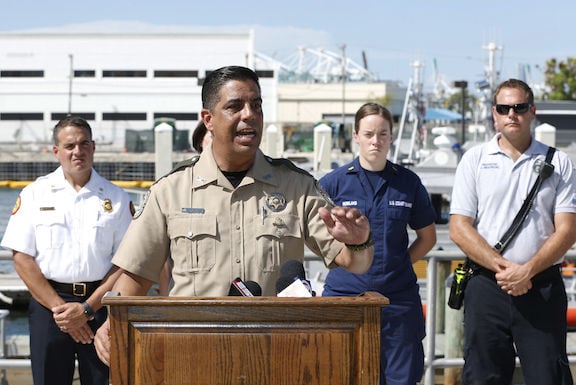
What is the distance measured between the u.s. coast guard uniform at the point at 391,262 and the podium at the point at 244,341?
2.04 meters

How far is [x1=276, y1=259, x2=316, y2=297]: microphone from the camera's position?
3016 mm

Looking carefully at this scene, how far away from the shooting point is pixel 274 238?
336cm

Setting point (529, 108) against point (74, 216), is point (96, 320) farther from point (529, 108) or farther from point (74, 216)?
point (529, 108)

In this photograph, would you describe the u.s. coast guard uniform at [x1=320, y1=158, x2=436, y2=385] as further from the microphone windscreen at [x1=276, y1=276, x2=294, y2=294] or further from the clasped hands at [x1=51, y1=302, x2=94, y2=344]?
the microphone windscreen at [x1=276, y1=276, x2=294, y2=294]

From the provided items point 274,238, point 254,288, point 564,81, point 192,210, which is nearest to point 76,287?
point 192,210

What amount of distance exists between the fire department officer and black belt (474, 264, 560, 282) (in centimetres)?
191

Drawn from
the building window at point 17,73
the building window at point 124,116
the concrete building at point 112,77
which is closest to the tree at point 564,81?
the concrete building at point 112,77

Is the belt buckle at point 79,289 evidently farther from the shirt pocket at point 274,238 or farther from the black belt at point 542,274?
the black belt at point 542,274

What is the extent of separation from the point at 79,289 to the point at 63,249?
222 millimetres

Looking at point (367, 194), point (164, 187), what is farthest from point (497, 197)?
point (164, 187)

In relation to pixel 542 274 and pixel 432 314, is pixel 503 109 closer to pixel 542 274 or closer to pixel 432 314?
pixel 542 274

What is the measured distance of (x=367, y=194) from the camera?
4.92 m

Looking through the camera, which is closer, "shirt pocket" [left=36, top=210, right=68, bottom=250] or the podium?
the podium

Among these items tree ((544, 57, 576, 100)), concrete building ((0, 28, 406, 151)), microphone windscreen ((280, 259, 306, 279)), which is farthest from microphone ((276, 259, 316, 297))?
concrete building ((0, 28, 406, 151))
